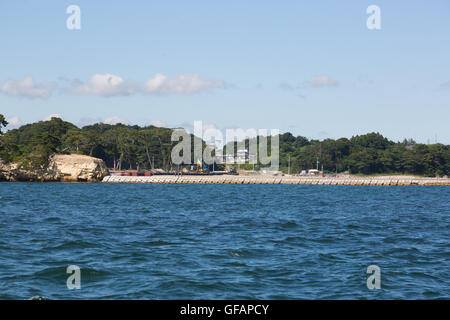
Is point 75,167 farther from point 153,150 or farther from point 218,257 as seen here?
point 218,257

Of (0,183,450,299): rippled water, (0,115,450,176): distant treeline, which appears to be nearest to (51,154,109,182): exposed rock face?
(0,115,450,176): distant treeline

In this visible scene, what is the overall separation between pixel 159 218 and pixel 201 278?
16473mm

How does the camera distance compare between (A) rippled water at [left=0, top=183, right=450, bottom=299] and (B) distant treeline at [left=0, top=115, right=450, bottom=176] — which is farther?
(B) distant treeline at [left=0, top=115, right=450, bottom=176]

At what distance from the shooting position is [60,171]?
302 ft

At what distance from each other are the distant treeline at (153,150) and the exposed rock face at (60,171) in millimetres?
2391

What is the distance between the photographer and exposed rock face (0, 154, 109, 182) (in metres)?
89.1

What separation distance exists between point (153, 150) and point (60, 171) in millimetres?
62927

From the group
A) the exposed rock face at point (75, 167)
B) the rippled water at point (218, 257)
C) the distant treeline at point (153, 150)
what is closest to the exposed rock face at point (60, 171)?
the exposed rock face at point (75, 167)

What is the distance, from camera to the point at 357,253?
17.8m

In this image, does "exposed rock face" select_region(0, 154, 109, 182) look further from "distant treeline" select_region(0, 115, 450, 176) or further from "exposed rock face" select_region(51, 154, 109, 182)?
"distant treeline" select_region(0, 115, 450, 176)

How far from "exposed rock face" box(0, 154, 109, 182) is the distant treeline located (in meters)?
2.39

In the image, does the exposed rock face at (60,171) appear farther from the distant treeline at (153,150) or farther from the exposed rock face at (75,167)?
the distant treeline at (153,150)
